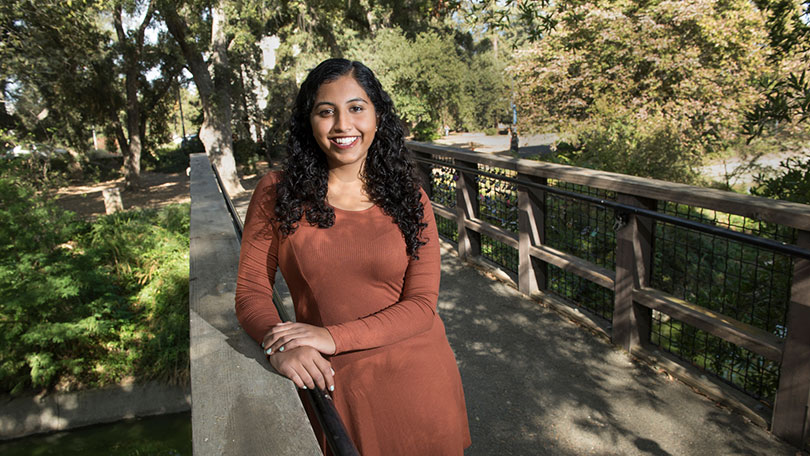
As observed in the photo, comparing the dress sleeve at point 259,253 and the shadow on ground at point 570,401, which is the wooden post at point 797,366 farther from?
the dress sleeve at point 259,253

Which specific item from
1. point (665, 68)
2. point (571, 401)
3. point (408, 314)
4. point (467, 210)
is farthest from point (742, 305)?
point (665, 68)

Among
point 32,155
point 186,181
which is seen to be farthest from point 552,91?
point 186,181

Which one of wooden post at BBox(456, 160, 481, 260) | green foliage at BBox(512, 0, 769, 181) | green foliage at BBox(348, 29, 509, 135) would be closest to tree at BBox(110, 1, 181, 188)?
green foliage at BBox(348, 29, 509, 135)

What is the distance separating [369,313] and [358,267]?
14cm

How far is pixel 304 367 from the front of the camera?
4.48 feet

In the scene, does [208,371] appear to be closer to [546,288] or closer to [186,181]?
[546,288]

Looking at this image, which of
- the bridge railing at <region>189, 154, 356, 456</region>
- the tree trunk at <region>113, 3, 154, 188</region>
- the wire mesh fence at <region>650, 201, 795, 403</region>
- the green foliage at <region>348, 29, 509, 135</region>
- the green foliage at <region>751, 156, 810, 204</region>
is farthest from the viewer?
the tree trunk at <region>113, 3, 154, 188</region>

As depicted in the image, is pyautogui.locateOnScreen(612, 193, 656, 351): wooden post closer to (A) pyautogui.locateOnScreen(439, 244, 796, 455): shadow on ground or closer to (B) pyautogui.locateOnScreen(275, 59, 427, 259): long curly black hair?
(A) pyautogui.locateOnScreen(439, 244, 796, 455): shadow on ground

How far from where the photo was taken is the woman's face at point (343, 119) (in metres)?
1.70

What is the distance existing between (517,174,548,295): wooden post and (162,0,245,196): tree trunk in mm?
12359

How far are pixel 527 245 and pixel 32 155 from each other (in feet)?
39.0

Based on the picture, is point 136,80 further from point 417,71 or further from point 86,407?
point 86,407

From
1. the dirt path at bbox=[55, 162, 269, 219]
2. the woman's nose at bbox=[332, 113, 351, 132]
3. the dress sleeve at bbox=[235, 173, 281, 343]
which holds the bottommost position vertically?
the dirt path at bbox=[55, 162, 269, 219]

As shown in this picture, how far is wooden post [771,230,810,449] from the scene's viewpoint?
247 centimetres
